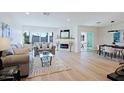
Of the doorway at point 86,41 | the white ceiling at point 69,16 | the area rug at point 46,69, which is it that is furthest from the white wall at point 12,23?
the doorway at point 86,41

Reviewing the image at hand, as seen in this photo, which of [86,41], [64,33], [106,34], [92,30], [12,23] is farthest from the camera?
[64,33]

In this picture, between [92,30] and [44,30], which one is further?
[44,30]

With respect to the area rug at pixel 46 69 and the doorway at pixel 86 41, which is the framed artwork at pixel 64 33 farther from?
Answer: the area rug at pixel 46 69

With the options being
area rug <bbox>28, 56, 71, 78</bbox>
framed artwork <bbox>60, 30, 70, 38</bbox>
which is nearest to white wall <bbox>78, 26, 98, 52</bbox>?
framed artwork <bbox>60, 30, 70, 38</bbox>

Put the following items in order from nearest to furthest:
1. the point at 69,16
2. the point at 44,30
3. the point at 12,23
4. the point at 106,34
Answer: the point at 69,16, the point at 12,23, the point at 106,34, the point at 44,30

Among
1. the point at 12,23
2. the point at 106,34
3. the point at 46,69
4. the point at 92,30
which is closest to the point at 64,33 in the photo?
the point at 92,30

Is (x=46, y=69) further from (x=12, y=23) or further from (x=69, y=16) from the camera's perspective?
(x=12, y=23)

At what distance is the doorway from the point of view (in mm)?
8727

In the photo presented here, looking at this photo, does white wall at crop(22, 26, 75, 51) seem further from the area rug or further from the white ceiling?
the area rug

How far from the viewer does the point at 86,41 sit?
958 cm

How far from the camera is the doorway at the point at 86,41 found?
873 centimetres

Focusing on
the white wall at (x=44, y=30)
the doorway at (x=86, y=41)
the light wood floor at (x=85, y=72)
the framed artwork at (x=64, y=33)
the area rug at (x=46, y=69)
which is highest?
the white wall at (x=44, y=30)
